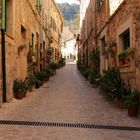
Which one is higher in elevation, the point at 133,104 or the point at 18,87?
the point at 18,87

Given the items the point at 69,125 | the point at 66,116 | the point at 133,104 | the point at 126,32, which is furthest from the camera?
the point at 126,32

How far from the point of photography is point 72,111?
949 cm

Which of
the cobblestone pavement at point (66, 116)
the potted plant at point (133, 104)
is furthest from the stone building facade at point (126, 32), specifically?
the cobblestone pavement at point (66, 116)

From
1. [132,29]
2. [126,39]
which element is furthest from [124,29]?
[132,29]

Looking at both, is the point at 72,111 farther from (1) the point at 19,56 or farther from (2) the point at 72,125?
(1) the point at 19,56

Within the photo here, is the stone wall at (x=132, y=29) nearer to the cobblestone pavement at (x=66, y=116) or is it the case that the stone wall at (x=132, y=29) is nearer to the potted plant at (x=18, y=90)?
the cobblestone pavement at (x=66, y=116)

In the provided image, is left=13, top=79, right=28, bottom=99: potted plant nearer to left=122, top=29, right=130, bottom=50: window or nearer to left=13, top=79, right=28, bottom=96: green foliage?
left=13, top=79, right=28, bottom=96: green foliage

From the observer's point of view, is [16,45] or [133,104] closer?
[133,104]

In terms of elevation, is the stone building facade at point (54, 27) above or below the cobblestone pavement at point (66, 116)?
above

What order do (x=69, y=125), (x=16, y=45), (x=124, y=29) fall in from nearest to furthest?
(x=69, y=125)
(x=124, y=29)
(x=16, y=45)

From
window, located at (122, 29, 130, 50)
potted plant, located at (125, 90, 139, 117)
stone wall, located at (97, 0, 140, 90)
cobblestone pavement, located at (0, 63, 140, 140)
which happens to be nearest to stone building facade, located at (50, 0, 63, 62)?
window, located at (122, 29, 130, 50)

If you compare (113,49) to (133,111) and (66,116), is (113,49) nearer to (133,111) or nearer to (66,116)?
(133,111)

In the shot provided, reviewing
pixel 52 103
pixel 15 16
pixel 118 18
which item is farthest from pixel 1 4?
pixel 118 18

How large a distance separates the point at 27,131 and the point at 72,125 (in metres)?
1.18
